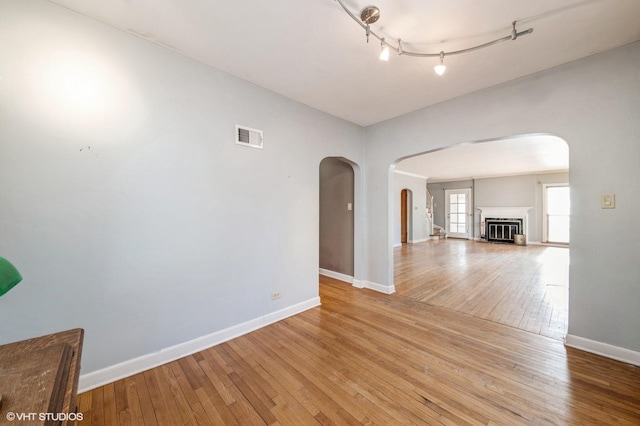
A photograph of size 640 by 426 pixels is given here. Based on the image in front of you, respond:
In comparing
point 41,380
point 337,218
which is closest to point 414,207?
point 337,218

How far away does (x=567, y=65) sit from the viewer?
7.33 feet

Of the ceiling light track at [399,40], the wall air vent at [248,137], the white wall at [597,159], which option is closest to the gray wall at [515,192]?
the white wall at [597,159]

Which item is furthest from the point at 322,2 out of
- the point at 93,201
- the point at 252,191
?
the point at 93,201

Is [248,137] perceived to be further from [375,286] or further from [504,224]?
[504,224]

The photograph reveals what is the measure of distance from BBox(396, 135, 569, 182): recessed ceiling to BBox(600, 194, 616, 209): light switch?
2.16 m

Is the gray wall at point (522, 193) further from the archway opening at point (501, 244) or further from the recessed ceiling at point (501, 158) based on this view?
the recessed ceiling at point (501, 158)

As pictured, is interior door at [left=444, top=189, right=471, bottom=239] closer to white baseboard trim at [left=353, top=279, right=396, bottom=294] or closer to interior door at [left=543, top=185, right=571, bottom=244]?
interior door at [left=543, top=185, right=571, bottom=244]

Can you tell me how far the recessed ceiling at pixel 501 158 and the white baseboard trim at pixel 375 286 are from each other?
2.70m

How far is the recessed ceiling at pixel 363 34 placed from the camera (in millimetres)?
1631

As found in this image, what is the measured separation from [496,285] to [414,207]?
5272 millimetres

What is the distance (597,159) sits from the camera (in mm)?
2119

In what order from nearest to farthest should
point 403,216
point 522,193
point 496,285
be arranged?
1. point 496,285
2. point 522,193
3. point 403,216

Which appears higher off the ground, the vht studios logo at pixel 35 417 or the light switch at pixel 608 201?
the light switch at pixel 608 201

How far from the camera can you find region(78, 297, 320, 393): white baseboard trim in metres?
1.73
